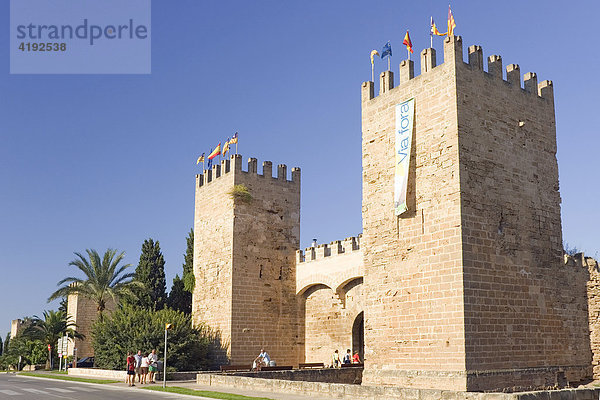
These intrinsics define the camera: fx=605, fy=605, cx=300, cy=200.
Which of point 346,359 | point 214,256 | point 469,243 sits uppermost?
point 214,256

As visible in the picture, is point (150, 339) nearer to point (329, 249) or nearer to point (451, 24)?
point (329, 249)

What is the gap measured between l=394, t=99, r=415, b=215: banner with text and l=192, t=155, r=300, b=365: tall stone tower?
9.35m

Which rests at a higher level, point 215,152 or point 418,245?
point 215,152

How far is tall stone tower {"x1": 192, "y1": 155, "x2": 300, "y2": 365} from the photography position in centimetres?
2338

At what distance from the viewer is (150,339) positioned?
22172mm

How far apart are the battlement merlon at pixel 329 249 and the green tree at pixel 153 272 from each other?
1042 centimetres

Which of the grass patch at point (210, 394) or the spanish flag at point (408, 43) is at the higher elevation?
the spanish flag at point (408, 43)

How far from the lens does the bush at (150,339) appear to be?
869 inches

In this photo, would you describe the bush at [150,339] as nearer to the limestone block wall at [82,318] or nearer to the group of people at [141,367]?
the group of people at [141,367]

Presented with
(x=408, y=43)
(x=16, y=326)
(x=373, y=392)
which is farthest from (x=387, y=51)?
(x=16, y=326)

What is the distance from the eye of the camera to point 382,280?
16453 mm

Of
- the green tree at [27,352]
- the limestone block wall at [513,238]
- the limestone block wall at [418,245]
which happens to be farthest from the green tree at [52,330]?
the limestone block wall at [513,238]

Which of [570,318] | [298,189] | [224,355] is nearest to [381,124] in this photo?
[570,318]

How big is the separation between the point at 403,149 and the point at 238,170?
9.84 metres
